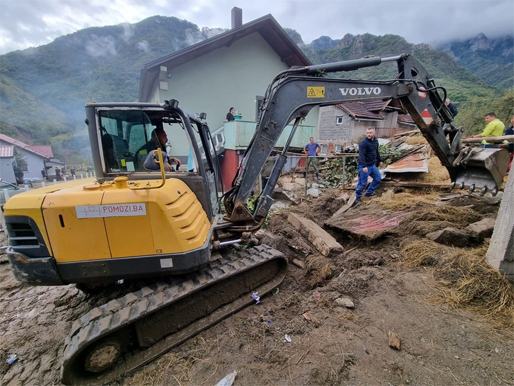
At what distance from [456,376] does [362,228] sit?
2.58m

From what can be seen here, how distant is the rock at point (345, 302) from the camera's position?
2759 mm

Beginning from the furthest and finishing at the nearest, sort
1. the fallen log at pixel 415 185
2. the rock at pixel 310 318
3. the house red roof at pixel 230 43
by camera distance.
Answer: the house red roof at pixel 230 43 < the fallen log at pixel 415 185 < the rock at pixel 310 318

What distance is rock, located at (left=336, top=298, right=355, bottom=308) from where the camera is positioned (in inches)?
109

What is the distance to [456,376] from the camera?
1.94m

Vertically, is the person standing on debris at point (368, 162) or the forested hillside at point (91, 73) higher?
the forested hillside at point (91, 73)

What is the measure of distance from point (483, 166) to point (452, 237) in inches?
67.2

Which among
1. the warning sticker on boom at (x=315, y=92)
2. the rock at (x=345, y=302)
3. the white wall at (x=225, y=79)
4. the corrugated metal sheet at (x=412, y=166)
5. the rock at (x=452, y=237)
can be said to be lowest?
the rock at (x=345, y=302)

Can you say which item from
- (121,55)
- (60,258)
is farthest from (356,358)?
(121,55)

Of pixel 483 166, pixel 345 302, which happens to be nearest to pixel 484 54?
pixel 483 166

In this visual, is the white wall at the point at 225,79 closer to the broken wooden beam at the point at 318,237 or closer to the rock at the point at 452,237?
the broken wooden beam at the point at 318,237

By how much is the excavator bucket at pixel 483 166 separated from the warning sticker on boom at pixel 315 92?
2.86 m

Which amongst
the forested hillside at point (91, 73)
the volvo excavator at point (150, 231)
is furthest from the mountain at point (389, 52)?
the volvo excavator at point (150, 231)

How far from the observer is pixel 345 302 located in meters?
2.80

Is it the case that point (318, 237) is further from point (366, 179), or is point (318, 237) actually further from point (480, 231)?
point (366, 179)
